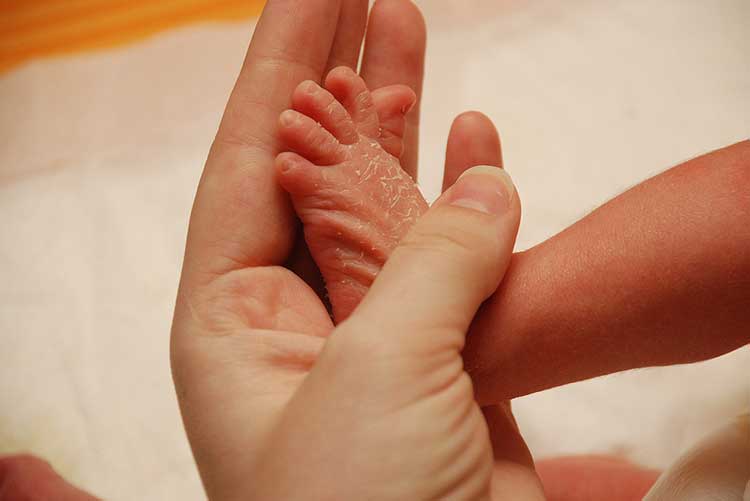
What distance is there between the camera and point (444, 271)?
0.57 metres

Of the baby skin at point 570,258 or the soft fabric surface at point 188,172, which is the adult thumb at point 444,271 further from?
the soft fabric surface at point 188,172

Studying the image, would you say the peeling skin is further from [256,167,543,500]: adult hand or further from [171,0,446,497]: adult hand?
[256,167,543,500]: adult hand

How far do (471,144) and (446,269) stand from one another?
39cm

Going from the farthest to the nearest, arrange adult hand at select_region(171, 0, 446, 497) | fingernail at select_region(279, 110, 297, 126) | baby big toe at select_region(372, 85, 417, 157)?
baby big toe at select_region(372, 85, 417, 157), fingernail at select_region(279, 110, 297, 126), adult hand at select_region(171, 0, 446, 497)

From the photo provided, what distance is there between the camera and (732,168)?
2.16 ft

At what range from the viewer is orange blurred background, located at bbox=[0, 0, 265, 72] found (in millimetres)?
1447

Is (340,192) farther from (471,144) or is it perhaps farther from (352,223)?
(471,144)

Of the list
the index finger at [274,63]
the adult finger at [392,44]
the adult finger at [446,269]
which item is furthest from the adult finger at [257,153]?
the adult finger at [446,269]

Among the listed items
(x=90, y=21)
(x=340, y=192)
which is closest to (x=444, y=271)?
(x=340, y=192)

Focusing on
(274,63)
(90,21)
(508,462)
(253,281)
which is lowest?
(508,462)

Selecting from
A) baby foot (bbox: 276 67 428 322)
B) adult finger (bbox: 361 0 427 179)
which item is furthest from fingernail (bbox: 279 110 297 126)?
adult finger (bbox: 361 0 427 179)

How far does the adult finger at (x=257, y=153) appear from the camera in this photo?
2.46 feet

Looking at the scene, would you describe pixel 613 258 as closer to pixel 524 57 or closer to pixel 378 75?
pixel 378 75

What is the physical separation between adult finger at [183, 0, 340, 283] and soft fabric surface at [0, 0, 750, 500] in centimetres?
40
